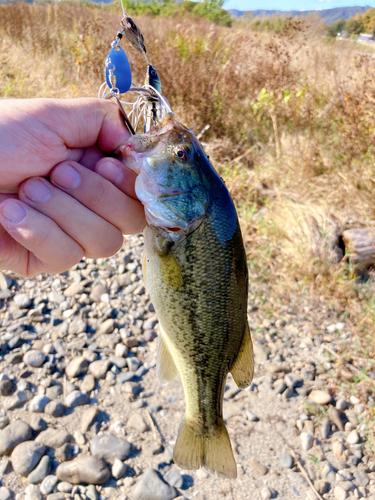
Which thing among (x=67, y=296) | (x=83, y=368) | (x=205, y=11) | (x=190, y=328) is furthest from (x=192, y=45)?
(x=205, y=11)

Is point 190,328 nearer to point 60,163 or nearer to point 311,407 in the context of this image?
point 60,163

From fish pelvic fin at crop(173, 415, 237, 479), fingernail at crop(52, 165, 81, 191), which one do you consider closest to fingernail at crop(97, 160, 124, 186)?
fingernail at crop(52, 165, 81, 191)

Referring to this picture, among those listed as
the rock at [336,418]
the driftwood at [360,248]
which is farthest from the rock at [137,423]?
the driftwood at [360,248]

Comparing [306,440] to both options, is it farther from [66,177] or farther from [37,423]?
[66,177]

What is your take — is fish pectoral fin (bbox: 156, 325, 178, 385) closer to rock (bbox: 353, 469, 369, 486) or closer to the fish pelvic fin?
the fish pelvic fin

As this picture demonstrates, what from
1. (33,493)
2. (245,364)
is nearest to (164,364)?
(245,364)
